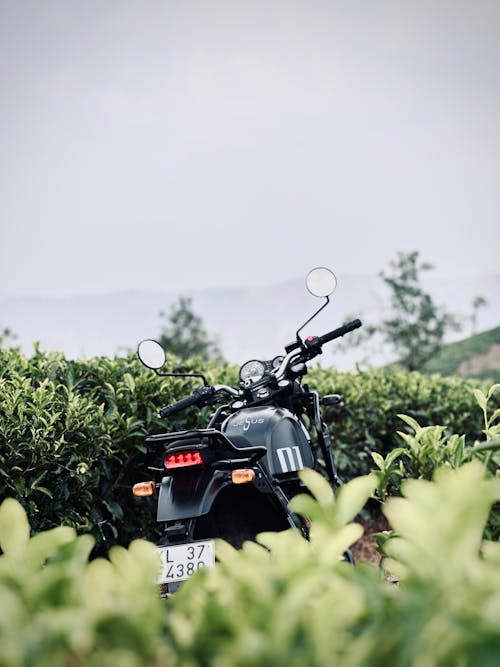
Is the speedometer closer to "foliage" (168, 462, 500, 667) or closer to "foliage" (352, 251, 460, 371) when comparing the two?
"foliage" (168, 462, 500, 667)

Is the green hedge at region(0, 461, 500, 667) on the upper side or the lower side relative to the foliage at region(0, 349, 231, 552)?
lower

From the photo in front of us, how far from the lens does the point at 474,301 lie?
151 feet

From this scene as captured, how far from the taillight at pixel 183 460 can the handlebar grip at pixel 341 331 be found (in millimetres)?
1119

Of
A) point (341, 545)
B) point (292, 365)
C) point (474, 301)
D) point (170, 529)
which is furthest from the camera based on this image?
point (474, 301)

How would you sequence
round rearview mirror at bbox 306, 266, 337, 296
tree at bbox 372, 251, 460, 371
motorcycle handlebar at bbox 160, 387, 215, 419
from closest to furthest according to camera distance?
1. motorcycle handlebar at bbox 160, 387, 215, 419
2. round rearview mirror at bbox 306, 266, 337, 296
3. tree at bbox 372, 251, 460, 371

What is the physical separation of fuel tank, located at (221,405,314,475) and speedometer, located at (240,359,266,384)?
24cm

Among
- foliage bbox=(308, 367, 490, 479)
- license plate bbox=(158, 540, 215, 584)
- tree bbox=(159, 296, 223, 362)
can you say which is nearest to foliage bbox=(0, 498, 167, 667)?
license plate bbox=(158, 540, 215, 584)

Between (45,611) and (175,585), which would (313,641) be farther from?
(175,585)

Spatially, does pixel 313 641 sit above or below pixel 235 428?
below

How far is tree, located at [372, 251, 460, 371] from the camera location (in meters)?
31.2

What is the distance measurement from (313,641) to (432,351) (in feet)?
106

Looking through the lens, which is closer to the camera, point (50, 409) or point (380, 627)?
point (380, 627)

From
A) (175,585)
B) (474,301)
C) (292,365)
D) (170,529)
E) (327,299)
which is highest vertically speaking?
(474,301)

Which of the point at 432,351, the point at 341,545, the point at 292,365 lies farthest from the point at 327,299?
the point at 432,351
